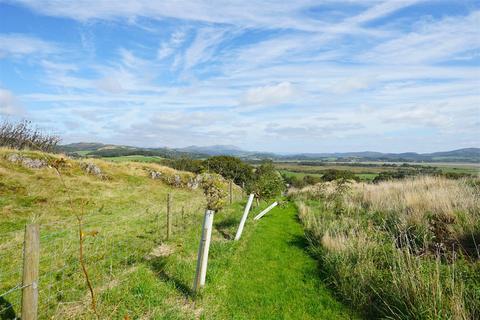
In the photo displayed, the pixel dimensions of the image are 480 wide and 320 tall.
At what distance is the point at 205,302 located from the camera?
6.89 metres

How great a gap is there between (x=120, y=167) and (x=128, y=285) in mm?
26533

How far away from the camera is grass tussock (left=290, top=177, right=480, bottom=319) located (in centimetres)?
583

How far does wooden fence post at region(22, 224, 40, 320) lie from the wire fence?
0.33ft

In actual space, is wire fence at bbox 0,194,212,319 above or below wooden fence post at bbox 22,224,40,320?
below

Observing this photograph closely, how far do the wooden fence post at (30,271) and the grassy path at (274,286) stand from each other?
294cm

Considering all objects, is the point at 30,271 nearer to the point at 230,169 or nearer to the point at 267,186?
the point at 267,186

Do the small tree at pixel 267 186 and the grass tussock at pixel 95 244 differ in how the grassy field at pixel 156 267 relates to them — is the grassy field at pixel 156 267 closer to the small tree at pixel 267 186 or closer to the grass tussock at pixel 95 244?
the grass tussock at pixel 95 244

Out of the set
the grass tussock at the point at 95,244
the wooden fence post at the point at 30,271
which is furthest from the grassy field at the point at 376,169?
the wooden fence post at the point at 30,271

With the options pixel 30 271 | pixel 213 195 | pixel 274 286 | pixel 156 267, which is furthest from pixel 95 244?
pixel 213 195

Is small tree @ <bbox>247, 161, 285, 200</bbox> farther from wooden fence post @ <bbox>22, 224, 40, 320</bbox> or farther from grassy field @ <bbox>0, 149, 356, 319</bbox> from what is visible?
wooden fence post @ <bbox>22, 224, 40, 320</bbox>

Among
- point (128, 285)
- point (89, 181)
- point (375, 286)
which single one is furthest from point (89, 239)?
point (89, 181)

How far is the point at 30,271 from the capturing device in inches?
191

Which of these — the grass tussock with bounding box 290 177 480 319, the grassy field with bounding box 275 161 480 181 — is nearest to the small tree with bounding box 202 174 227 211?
the grass tussock with bounding box 290 177 480 319

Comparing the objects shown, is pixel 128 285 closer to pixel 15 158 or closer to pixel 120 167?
pixel 15 158
